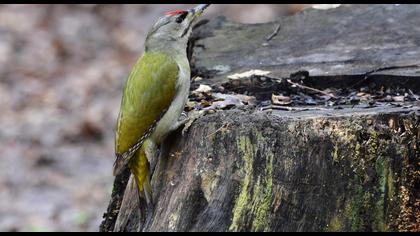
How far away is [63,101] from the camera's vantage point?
10750 millimetres

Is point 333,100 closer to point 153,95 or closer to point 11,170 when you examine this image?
point 153,95

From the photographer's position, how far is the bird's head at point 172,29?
5500 millimetres

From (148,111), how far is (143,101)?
0.07m

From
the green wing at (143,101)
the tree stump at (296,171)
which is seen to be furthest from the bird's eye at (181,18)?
the tree stump at (296,171)

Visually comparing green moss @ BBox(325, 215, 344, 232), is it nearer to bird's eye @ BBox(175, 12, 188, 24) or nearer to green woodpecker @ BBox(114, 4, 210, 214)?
green woodpecker @ BBox(114, 4, 210, 214)

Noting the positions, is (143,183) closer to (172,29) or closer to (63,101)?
(172,29)

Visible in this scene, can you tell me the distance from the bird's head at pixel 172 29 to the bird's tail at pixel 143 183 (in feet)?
3.26

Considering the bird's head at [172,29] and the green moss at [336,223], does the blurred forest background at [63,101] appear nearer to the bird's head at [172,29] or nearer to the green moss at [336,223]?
the bird's head at [172,29]

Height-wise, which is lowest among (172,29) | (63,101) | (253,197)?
(253,197)

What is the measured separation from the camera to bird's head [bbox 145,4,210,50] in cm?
550

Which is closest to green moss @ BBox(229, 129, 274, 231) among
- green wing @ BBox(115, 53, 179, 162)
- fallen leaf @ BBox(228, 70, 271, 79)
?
green wing @ BBox(115, 53, 179, 162)

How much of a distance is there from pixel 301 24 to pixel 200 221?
2.54 metres

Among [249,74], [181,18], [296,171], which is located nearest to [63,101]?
[181,18]
